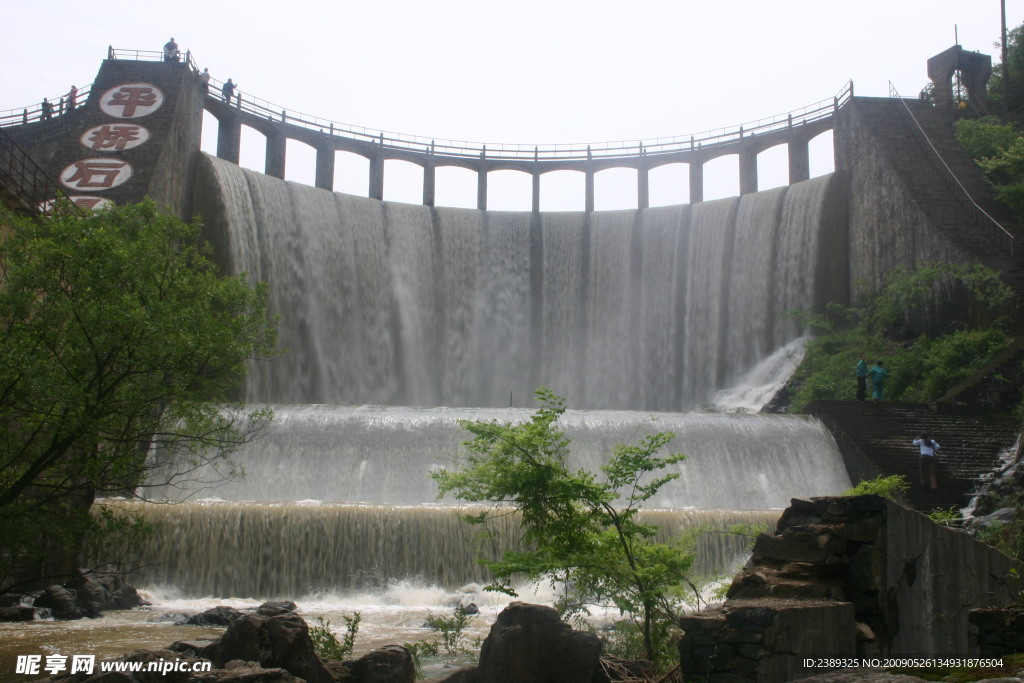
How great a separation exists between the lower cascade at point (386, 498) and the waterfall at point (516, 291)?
32.1 ft

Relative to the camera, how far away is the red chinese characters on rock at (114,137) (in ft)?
84.7

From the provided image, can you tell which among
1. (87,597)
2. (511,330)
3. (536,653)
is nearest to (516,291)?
(511,330)

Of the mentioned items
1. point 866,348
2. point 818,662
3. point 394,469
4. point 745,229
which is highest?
point 745,229

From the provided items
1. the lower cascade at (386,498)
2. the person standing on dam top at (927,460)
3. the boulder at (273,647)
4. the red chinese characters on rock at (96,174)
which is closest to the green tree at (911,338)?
the lower cascade at (386,498)

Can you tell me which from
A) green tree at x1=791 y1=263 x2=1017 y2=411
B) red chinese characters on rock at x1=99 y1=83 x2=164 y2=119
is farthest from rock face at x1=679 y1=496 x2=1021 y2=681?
red chinese characters on rock at x1=99 y1=83 x2=164 y2=119

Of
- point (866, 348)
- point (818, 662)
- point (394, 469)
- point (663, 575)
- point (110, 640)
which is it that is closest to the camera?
point (818, 662)

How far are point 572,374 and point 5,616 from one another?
23848 millimetres

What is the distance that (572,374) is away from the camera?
3353 centimetres

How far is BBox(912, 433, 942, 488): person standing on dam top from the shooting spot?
15.5 meters

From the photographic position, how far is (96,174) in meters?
25.0

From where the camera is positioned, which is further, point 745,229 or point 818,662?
point 745,229

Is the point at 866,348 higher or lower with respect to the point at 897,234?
lower

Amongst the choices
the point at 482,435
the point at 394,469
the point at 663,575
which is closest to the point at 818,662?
the point at 663,575

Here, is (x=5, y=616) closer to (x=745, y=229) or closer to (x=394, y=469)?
(x=394, y=469)
